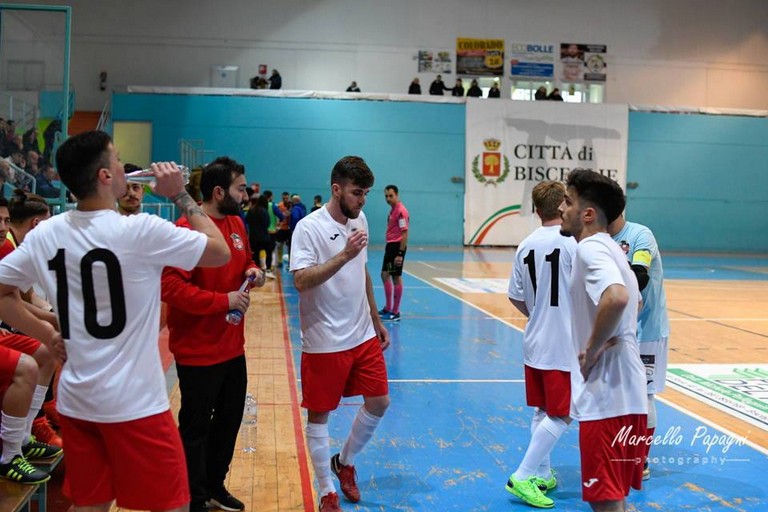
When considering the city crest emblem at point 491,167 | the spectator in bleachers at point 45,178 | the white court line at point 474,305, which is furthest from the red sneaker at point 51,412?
the city crest emblem at point 491,167

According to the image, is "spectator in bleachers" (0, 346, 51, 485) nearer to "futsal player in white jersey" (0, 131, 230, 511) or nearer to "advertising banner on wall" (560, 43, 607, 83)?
"futsal player in white jersey" (0, 131, 230, 511)

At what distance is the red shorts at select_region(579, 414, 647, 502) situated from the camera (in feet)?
11.2

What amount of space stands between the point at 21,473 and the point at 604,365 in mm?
3022

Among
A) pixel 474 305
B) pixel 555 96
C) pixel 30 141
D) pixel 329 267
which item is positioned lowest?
pixel 474 305

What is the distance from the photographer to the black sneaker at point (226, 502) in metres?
4.48

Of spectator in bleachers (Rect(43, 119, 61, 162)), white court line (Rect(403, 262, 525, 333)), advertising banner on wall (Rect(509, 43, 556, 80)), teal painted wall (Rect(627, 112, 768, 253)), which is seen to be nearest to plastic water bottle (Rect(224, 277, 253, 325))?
spectator in bleachers (Rect(43, 119, 61, 162))

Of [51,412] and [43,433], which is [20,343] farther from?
[51,412]

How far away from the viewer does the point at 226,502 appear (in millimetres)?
4477

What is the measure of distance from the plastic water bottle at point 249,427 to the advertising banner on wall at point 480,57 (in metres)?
25.6

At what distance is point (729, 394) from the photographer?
7.46m

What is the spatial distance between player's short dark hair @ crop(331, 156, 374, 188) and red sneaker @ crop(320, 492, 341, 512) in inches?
72.1

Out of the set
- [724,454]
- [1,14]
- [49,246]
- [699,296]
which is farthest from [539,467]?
[699,296]

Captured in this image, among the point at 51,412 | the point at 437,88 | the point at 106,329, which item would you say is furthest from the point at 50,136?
the point at 437,88

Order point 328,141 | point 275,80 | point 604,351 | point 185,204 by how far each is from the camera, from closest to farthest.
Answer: point 185,204
point 604,351
point 328,141
point 275,80
